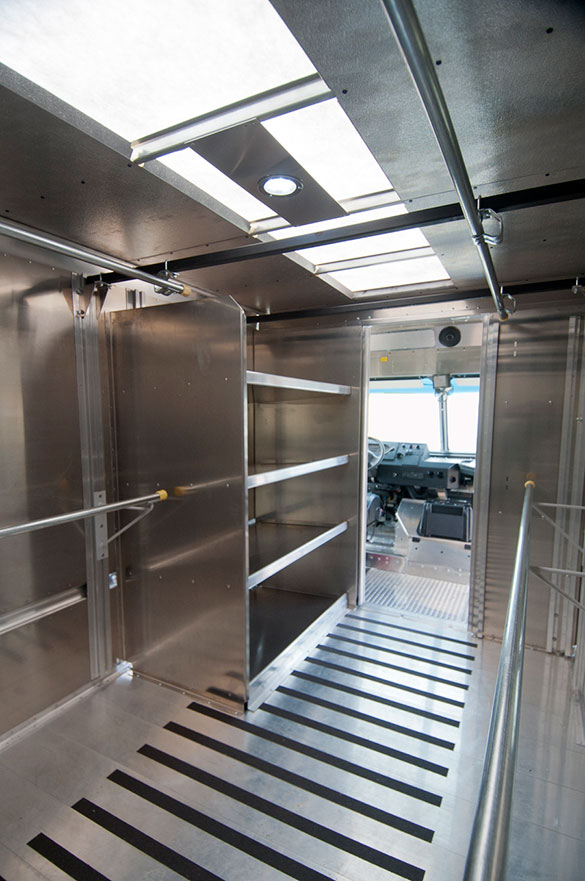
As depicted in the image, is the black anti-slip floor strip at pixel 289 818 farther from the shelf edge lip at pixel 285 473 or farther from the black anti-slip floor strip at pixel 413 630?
the black anti-slip floor strip at pixel 413 630

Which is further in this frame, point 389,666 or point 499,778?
point 389,666

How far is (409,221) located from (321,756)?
199 cm

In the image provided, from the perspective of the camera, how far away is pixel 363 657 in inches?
96.0

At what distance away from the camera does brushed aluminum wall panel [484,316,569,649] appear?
2.43 m

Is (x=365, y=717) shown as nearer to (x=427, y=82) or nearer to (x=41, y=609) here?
(x=41, y=609)

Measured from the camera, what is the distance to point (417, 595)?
3342 mm

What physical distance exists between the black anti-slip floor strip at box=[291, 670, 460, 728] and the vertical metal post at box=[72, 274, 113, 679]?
1014 mm

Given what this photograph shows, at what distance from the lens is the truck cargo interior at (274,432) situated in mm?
922

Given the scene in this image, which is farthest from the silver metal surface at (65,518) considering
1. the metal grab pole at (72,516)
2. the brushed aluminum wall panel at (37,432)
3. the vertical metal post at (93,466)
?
the vertical metal post at (93,466)

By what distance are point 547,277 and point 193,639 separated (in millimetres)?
2598

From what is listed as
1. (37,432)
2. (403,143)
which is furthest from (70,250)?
(403,143)

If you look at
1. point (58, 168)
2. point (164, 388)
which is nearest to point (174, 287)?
point (164, 388)

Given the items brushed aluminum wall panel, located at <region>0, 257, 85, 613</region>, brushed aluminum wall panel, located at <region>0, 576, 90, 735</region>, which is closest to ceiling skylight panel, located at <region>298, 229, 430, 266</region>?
brushed aluminum wall panel, located at <region>0, 257, 85, 613</region>

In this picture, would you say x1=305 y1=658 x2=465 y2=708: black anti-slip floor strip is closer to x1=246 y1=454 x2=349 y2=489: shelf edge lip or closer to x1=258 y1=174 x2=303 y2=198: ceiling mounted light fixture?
x1=246 y1=454 x2=349 y2=489: shelf edge lip
